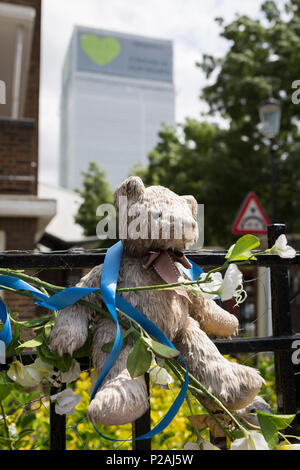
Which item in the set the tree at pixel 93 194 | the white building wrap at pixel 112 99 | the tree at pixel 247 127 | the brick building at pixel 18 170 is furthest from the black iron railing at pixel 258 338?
the white building wrap at pixel 112 99

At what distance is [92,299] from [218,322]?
14.6 inches

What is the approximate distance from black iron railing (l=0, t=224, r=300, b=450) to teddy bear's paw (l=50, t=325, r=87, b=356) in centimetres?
21

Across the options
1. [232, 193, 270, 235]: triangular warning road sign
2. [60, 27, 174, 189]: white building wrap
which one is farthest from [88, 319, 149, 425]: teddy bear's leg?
[60, 27, 174, 189]: white building wrap

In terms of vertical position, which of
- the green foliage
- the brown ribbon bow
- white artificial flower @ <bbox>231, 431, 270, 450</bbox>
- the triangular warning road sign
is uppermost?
the triangular warning road sign

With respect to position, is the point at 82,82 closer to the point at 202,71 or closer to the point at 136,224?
the point at 202,71

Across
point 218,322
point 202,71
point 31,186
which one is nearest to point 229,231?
point 202,71

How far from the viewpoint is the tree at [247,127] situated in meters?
10.7

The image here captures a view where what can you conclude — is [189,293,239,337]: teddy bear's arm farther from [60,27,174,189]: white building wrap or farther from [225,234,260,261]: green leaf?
[60,27,174,189]: white building wrap

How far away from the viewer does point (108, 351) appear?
922 mm

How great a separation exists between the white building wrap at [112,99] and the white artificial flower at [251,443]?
38145 millimetres

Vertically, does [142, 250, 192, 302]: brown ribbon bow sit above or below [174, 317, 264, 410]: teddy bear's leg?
above

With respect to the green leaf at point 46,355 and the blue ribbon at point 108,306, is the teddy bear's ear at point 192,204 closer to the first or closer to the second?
the blue ribbon at point 108,306

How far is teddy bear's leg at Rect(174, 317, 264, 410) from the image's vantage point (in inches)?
37.6

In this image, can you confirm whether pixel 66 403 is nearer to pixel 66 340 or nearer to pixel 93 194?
pixel 66 340
